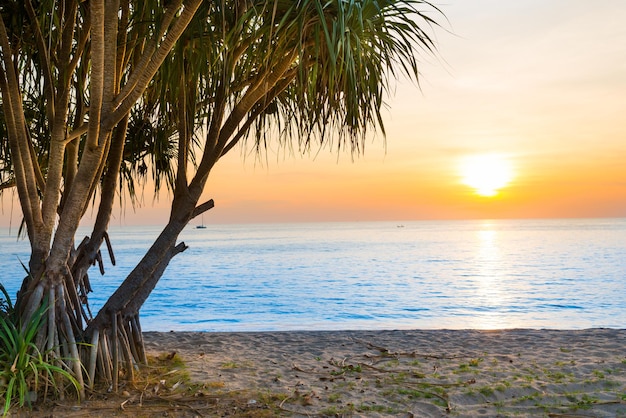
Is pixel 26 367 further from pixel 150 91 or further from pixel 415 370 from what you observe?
pixel 415 370

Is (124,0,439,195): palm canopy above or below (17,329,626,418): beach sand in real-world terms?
above

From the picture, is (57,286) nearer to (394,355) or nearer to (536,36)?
(394,355)

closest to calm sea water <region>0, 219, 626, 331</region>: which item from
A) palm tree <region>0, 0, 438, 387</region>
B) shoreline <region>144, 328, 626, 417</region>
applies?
shoreline <region>144, 328, 626, 417</region>

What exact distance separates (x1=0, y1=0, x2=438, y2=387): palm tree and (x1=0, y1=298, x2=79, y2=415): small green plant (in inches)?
Answer: 3.8

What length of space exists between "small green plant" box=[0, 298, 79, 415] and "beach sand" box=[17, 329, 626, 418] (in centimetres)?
A: 20

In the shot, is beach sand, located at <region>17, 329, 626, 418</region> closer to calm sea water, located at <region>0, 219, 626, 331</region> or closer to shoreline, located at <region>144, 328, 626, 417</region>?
shoreline, located at <region>144, 328, 626, 417</region>

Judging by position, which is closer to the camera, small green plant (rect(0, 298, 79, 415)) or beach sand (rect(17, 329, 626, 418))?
small green plant (rect(0, 298, 79, 415))

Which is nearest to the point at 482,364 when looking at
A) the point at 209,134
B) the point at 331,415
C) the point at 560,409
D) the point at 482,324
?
the point at 560,409

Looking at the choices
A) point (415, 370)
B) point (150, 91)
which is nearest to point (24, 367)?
point (150, 91)

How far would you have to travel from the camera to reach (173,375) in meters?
4.15

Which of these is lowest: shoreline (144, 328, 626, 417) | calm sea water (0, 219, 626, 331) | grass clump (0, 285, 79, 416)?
calm sea water (0, 219, 626, 331)

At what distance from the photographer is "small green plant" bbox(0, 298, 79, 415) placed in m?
3.09

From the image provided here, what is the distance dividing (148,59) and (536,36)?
955 centimetres

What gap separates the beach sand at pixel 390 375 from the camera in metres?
3.43
